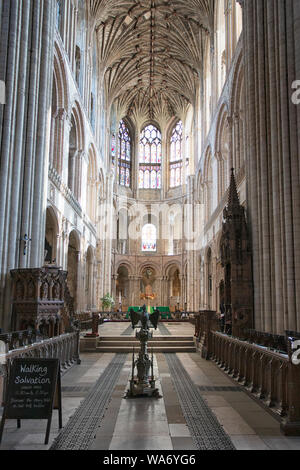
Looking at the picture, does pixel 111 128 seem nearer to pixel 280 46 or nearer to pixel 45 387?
pixel 280 46

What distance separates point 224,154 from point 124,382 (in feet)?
58.3

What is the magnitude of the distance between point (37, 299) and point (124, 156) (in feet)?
112

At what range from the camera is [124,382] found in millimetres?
8594

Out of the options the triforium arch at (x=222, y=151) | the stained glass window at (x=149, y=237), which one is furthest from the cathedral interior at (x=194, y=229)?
the stained glass window at (x=149, y=237)

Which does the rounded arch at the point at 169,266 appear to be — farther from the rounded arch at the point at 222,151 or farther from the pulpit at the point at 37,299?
the pulpit at the point at 37,299

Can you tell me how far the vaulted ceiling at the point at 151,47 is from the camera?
28.8 m

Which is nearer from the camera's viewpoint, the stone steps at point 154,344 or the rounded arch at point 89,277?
the stone steps at point 154,344

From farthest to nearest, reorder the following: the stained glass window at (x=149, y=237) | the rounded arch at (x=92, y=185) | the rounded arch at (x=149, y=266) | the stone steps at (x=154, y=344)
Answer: the stained glass window at (x=149, y=237), the rounded arch at (x=149, y=266), the rounded arch at (x=92, y=185), the stone steps at (x=154, y=344)

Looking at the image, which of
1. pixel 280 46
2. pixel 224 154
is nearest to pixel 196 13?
pixel 224 154

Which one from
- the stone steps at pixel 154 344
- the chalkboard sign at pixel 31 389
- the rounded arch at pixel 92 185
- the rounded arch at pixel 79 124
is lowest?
the stone steps at pixel 154 344

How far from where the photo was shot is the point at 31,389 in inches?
196

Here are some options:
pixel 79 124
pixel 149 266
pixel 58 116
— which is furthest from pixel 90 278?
pixel 58 116

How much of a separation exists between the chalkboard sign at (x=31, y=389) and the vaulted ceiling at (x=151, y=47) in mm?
26257

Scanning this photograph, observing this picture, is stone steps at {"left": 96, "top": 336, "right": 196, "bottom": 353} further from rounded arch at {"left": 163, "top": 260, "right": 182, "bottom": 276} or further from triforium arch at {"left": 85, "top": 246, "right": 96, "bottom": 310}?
rounded arch at {"left": 163, "top": 260, "right": 182, "bottom": 276}
